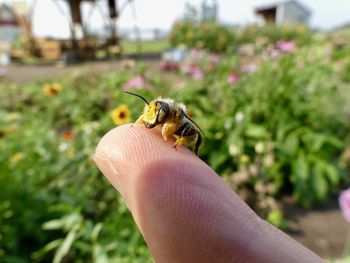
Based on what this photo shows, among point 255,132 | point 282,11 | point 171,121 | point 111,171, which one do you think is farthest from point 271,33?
point 111,171

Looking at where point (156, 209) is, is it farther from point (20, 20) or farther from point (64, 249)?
point (20, 20)

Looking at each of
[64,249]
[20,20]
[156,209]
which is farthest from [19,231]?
[20,20]

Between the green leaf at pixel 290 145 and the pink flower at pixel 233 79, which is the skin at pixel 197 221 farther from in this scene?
the pink flower at pixel 233 79

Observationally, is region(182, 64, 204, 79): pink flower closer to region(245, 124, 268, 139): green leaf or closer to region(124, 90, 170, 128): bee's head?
region(245, 124, 268, 139): green leaf

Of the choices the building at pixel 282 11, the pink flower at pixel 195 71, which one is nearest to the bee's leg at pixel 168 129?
the pink flower at pixel 195 71

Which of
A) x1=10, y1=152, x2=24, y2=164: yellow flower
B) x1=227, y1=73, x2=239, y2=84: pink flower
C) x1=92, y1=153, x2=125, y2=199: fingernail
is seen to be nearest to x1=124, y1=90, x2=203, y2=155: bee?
x1=92, y1=153, x2=125, y2=199: fingernail
